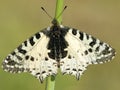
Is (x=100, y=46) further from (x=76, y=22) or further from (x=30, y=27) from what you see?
(x=76, y=22)

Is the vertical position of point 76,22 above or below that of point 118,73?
above

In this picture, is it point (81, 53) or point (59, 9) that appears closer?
point (59, 9)

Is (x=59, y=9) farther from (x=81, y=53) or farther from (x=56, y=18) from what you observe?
(x=81, y=53)

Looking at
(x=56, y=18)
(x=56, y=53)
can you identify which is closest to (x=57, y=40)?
(x=56, y=53)

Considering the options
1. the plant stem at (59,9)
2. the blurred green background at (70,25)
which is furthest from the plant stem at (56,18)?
the blurred green background at (70,25)

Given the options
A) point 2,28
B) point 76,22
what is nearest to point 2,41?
point 2,28

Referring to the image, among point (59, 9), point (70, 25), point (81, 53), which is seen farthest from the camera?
point (70, 25)

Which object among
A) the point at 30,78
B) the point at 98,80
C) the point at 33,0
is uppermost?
the point at 33,0
